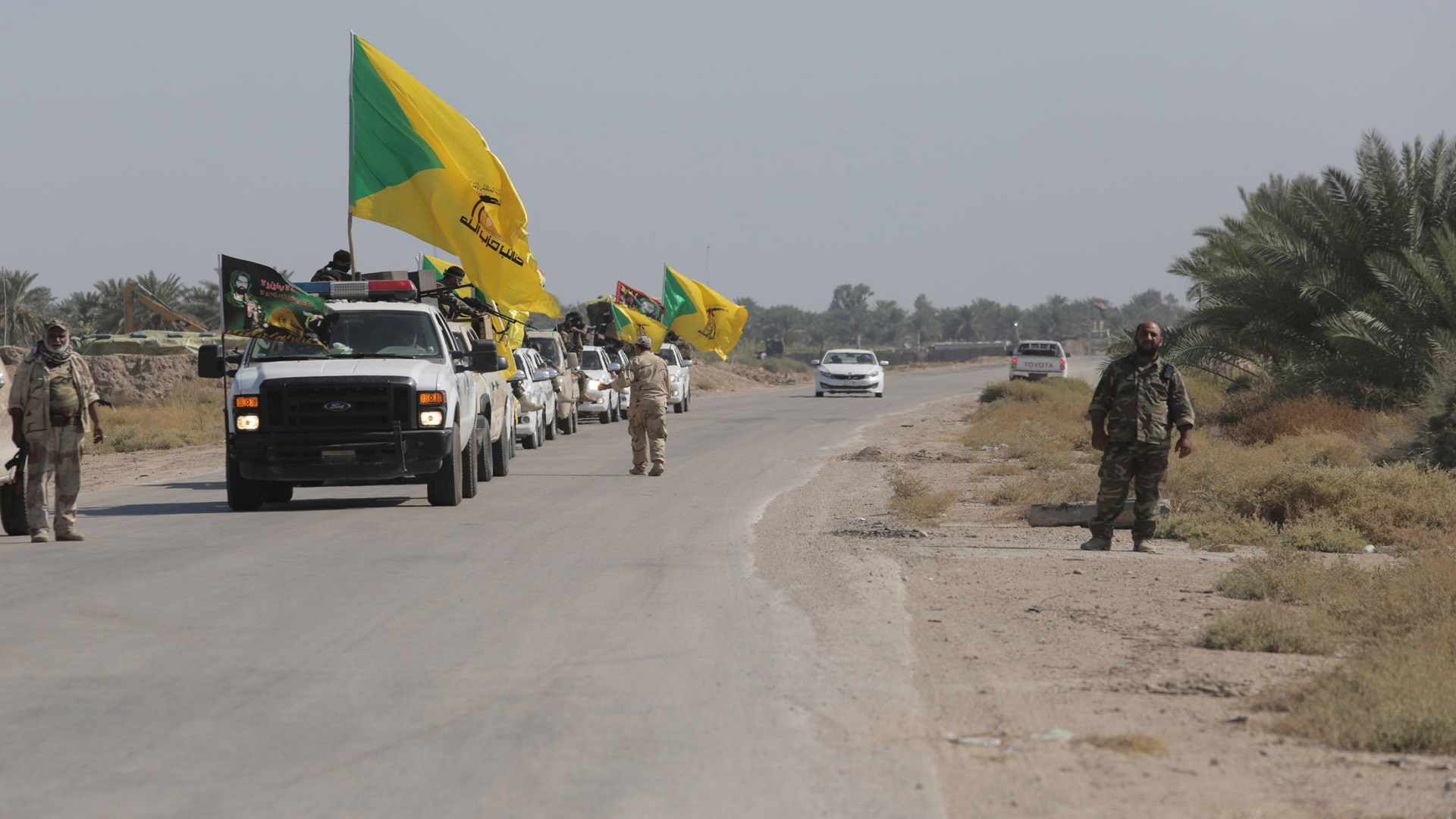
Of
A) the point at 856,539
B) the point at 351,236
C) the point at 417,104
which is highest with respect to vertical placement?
the point at 417,104

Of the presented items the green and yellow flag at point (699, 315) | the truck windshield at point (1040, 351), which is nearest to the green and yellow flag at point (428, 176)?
the green and yellow flag at point (699, 315)

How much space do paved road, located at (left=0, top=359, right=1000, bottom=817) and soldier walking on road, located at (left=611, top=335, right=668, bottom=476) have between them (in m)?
5.48

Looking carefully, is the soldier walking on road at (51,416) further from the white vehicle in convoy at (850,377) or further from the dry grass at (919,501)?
the white vehicle in convoy at (850,377)

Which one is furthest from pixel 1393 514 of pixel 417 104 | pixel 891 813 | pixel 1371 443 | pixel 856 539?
pixel 417 104

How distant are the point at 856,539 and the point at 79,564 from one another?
19.5ft

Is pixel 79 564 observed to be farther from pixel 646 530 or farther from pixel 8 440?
pixel 646 530

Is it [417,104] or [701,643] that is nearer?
[701,643]

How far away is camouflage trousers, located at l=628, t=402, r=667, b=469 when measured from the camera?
19484 mm

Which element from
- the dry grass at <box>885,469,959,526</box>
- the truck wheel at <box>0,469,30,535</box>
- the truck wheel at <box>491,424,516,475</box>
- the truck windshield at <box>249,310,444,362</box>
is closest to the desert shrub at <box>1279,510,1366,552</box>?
the dry grass at <box>885,469,959,526</box>

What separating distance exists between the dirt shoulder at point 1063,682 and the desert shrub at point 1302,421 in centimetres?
1053

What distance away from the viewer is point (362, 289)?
1666 cm

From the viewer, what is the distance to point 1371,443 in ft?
61.8

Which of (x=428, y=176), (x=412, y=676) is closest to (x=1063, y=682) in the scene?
(x=412, y=676)

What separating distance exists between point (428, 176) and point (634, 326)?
19.0m
